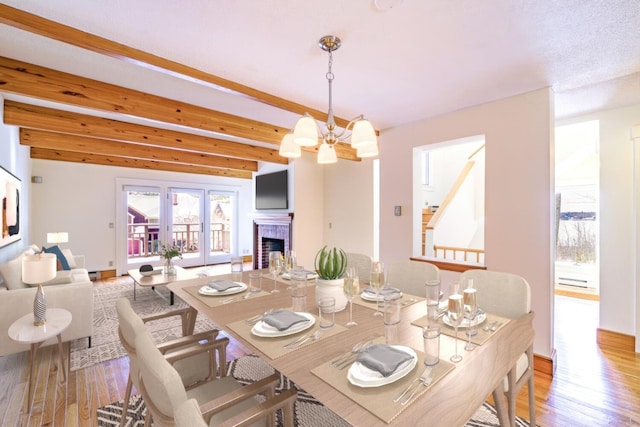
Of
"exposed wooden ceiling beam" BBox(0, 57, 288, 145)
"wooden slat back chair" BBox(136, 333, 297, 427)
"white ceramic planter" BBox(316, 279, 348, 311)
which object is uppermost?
"exposed wooden ceiling beam" BBox(0, 57, 288, 145)

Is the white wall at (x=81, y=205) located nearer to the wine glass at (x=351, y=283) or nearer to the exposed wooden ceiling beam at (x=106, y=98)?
the exposed wooden ceiling beam at (x=106, y=98)

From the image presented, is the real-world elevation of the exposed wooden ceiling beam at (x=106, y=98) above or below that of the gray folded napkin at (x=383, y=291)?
above

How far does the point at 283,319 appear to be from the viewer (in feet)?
4.27

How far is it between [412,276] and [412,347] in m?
1.04

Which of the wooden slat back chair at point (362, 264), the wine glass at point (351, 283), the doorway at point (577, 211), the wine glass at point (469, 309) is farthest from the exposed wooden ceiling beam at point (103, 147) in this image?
the doorway at point (577, 211)

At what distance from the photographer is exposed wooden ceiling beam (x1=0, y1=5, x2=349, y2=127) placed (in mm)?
1544

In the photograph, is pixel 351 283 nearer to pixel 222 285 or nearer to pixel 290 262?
pixel 290 262

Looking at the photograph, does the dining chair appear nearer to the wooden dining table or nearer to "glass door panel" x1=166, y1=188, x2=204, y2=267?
the wooden dining table

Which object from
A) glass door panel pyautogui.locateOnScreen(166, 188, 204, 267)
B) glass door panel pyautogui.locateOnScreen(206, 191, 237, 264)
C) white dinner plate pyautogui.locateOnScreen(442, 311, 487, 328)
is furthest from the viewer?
glass door panel pyautogui.locateOnScreen(206, 191, 237, 264)

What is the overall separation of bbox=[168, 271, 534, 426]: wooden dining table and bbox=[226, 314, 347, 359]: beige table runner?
1cm

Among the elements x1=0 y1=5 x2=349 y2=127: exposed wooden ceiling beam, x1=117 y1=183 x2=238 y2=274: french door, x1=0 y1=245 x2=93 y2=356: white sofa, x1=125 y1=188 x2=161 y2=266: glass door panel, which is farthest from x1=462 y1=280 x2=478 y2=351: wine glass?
x1=125 y1=188 x2=161 y2=266: glass door panel

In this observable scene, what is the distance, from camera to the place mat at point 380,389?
2.55 ft

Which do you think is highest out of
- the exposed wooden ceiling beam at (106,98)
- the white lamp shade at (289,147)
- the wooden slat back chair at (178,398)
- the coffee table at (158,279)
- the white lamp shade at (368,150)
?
the exposed wooden ceiling beam at (106,98)

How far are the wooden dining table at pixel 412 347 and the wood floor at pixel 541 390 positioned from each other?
1.03 meters
